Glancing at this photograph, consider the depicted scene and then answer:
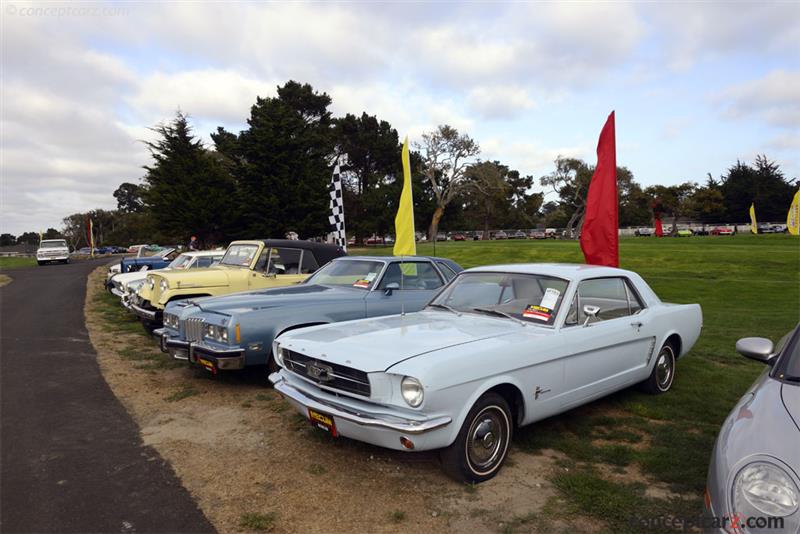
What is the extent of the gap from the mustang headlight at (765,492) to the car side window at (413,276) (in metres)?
→ 4.56

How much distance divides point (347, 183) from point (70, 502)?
51558 mm

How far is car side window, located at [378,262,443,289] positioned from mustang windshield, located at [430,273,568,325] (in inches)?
60.5

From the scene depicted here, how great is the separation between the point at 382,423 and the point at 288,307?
9.13ft

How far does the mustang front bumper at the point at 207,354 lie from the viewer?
16.5 feet

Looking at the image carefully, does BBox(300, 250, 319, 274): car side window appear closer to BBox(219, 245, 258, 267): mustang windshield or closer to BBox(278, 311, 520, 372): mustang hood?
BBox(219, 245, 258, 267): mustang windshield

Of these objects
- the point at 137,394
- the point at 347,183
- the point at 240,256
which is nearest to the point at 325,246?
the point at 240,256

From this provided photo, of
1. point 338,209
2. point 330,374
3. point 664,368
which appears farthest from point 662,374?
point 338,209

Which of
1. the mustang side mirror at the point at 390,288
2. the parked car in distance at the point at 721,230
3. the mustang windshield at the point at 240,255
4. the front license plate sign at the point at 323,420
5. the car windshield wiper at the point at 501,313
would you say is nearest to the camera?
the front license plate sign at the point at 323,420

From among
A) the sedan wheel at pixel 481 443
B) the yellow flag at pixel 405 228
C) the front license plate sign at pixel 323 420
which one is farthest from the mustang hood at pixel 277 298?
the sedan wheel at pixel 481 443

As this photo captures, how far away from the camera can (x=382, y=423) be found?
302cm

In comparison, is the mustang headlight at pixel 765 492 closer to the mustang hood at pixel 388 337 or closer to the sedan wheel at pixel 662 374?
the mustang hood at pixel 388 337

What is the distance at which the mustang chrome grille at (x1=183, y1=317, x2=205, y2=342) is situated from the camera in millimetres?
5418

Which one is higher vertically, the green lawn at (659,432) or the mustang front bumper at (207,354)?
the mustang front bumper at (207,354)

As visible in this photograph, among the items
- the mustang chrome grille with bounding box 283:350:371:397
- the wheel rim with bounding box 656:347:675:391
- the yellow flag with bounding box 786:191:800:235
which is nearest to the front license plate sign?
the mustang chrome grille with bounding box 283:350:371:397
